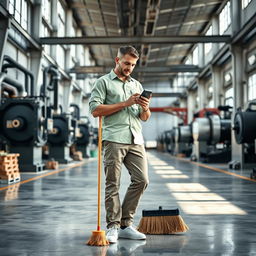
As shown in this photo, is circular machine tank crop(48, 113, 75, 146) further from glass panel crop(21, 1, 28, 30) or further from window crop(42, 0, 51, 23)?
window crop(42, 0, 51, 23)

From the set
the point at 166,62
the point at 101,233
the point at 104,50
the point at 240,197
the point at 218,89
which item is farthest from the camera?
the point at 166,62

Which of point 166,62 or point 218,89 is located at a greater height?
point 166,62

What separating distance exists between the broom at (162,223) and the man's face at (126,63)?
146cm

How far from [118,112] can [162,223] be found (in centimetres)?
126

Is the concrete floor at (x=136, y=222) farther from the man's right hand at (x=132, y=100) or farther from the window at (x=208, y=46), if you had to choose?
the window at (x=208, y=46)

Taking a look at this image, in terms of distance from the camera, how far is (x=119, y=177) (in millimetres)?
3982

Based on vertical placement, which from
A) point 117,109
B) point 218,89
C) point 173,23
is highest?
point 173,23

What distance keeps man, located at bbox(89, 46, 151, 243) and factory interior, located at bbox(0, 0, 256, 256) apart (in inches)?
5.1

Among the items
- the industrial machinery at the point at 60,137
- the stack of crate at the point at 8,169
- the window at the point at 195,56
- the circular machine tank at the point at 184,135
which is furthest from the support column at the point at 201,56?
the stack of crate at the point at 8,169

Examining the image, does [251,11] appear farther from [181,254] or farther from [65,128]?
[181,254]

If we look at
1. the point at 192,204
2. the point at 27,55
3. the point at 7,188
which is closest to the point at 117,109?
the point at 192,204

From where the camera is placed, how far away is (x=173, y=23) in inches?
1086

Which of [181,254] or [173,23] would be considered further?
[173,23]

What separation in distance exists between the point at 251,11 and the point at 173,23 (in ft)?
33.0
